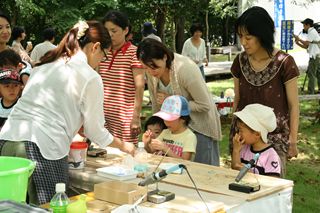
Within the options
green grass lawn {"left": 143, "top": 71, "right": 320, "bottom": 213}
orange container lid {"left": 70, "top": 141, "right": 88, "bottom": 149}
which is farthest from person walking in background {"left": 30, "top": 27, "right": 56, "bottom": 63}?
orange container lid {"left": 70, "top": 141, "right": 88, "bottom": 149}

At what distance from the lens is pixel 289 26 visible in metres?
13.0

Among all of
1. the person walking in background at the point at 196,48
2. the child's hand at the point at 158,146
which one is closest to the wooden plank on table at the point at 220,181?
the child's hand at the point at 158,146

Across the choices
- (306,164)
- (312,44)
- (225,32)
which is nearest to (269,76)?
(306,164)

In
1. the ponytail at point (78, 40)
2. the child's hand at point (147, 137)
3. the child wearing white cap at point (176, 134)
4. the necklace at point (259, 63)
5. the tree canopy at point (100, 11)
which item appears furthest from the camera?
the tree canopy at point (100, 11)

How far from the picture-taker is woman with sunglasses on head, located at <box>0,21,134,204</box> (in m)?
2.55

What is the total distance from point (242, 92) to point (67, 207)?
1629 millimetres

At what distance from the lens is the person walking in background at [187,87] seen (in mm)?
3404

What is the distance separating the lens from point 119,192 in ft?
7.84

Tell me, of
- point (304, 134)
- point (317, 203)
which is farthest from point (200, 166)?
point (304, 134)

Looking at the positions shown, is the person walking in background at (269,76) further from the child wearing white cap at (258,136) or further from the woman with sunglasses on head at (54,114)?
the woman with sunglasses on head at (54,114)

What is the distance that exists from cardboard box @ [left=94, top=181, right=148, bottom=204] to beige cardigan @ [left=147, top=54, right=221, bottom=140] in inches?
44.7

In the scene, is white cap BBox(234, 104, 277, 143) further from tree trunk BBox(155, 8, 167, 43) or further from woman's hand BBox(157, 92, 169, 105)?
tree trunk BBox(155, 8, 167, 43)

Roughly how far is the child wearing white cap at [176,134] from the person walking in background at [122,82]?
421 millimetres

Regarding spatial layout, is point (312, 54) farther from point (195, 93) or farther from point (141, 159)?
point (141, 159)
